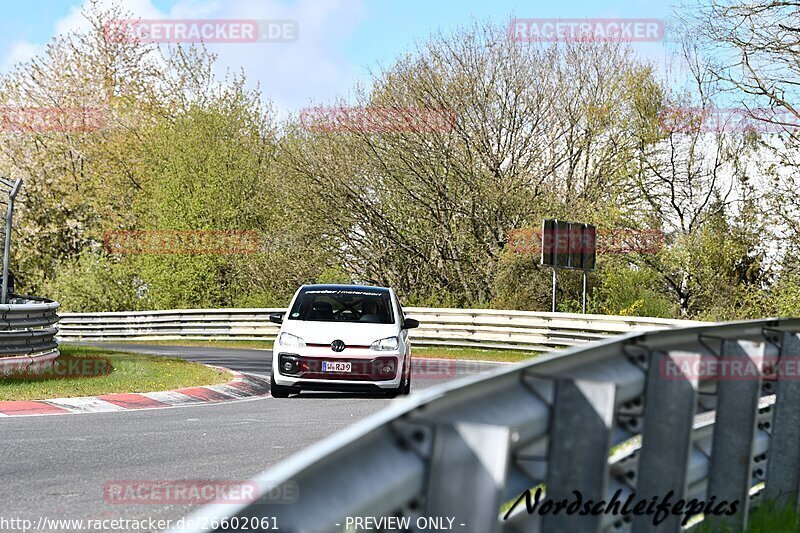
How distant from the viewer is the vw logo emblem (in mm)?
14430

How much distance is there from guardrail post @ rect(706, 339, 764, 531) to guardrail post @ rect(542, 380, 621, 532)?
1.53 meters

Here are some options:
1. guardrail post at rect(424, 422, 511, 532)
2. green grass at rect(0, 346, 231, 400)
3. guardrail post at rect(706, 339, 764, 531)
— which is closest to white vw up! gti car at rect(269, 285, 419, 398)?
green grass at rect(0, 346, 231, 400)

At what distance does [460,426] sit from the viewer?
2467mm

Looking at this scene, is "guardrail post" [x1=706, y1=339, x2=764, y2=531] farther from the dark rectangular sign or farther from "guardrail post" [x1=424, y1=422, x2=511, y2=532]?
the dark rectangular sign

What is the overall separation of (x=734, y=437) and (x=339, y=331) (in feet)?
34.0

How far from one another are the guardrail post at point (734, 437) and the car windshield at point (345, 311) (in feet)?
35.3

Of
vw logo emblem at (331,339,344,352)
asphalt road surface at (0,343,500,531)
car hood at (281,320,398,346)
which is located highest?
car hood at (281,320,398,346)

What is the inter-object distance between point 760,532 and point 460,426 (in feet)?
8.92

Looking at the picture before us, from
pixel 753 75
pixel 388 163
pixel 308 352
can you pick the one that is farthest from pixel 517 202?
pixel 308 352

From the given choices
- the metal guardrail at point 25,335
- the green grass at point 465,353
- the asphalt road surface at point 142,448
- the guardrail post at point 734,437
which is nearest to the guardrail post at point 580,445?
the guardrail post at point 734,437

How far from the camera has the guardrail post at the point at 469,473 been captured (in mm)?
2439

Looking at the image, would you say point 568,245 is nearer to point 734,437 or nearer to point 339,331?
point 339,331

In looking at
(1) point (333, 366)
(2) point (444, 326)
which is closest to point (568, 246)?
(2) point (444, 326)

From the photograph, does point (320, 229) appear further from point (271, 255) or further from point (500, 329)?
point (500, 329)
